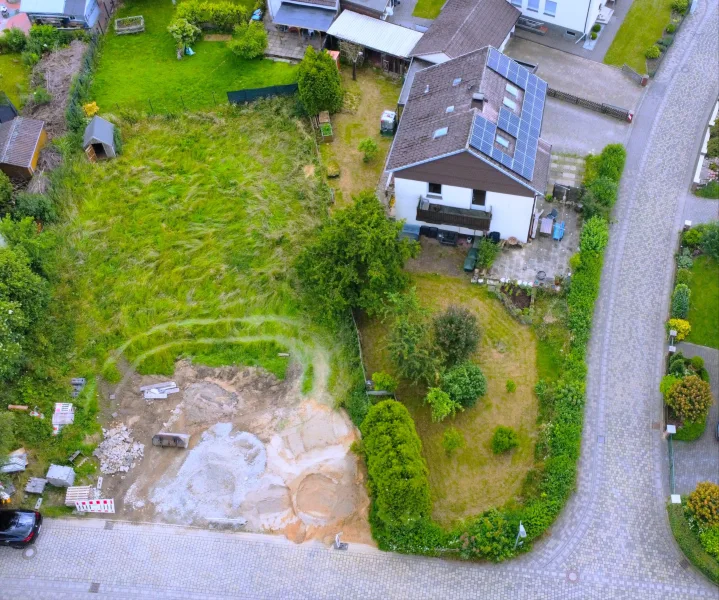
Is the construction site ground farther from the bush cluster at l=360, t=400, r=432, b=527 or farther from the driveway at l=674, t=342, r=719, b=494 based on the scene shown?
the driveway at l=674, t=342, r=719, b=494

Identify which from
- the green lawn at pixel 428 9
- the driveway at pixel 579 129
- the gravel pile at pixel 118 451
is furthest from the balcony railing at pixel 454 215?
the green lawn at pixel 428 9

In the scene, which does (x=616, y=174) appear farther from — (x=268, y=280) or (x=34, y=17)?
(x=34, y=17)

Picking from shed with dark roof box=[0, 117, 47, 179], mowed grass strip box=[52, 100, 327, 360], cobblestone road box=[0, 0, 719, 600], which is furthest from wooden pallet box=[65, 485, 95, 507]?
shed with dark roof box=[0, 117, 47, 179]

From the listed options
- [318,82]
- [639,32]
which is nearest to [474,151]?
[318,82]

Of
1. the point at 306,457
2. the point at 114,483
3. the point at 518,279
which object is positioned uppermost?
the point at 518,279

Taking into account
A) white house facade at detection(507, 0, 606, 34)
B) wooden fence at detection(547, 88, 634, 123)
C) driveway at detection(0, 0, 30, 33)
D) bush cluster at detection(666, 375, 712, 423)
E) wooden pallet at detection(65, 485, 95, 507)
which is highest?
white house facade at detection(507, 0, 606, 34)

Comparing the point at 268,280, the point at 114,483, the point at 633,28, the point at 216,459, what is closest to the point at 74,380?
the point at 114,483

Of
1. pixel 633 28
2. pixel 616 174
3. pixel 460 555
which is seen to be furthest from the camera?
pixel 633 28
